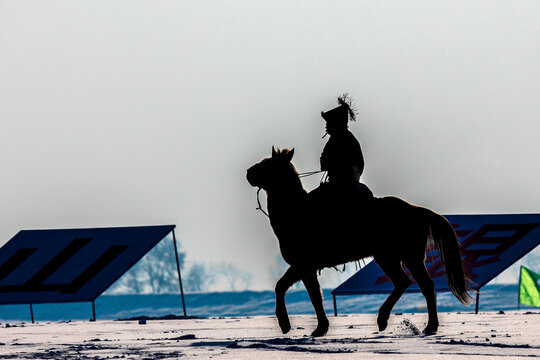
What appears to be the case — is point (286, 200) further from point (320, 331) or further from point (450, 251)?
point (450, 251)

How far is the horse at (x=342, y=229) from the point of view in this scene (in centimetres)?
1104

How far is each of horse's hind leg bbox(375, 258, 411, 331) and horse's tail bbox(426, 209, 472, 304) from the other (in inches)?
18.8

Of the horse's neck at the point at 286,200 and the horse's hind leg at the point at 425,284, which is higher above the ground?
the horse's neck at the point at 286,200

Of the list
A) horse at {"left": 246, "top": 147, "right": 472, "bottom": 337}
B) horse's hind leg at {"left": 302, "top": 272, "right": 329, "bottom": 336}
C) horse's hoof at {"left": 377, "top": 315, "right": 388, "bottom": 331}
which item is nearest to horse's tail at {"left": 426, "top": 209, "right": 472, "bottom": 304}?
horse at {"left": 246, "top": 147, "right": 472, "bottom": 337}

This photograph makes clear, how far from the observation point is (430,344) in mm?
9625

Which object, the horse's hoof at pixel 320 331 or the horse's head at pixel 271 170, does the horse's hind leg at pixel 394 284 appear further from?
the horse's head at pixel 271 170

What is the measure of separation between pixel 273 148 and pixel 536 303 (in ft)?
67.2

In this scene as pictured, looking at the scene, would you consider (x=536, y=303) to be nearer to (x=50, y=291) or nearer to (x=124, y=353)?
(x=50, y=291)

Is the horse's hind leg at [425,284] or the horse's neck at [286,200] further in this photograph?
the horse's hind leg at [425,284]

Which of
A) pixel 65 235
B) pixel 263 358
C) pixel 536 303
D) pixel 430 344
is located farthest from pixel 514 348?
pixel 536 303

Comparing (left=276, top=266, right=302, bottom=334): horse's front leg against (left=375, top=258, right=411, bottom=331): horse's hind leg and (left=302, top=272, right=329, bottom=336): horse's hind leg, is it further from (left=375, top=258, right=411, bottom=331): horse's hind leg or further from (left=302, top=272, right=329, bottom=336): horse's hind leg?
(left=375, top=258, right=411, bottom=331): horse's hind leg

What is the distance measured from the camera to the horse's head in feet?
36.4

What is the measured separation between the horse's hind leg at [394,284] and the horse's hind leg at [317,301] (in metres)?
0.63

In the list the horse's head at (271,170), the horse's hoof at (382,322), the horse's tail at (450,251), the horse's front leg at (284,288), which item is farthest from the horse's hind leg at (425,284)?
the horse's head at (271,170)
